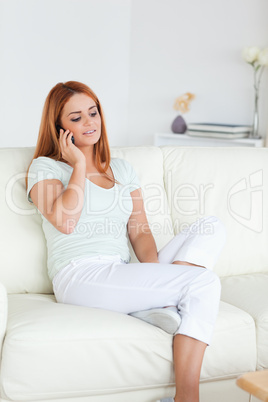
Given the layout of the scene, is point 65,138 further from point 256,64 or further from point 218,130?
point 256,64

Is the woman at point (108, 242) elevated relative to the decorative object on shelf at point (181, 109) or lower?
lower

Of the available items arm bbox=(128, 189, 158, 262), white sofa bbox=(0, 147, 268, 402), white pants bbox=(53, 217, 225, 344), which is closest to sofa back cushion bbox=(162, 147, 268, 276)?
white sofa bbox=(0, 147, 268, 402)

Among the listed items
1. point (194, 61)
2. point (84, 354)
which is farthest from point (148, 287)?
point (194, 61)

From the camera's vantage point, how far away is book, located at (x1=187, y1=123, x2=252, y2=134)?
4.50 m

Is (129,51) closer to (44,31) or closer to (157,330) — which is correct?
(44,31)

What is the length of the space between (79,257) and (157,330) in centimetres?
40

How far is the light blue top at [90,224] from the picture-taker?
2.09m

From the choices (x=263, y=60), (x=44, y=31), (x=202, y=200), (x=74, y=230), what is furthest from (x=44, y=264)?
(x=44, y=31)

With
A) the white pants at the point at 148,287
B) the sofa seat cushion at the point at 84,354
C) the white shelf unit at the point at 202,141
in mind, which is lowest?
the sofa seat cushion at the point at 84,354

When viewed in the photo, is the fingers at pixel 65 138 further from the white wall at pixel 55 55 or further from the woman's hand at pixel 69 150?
the white wall at pixel 55 55

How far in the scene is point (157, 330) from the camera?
1.83 metres

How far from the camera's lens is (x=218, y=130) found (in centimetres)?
459

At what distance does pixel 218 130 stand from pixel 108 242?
8.65 ft

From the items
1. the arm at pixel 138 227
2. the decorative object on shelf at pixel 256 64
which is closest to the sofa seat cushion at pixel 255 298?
the arm at pixel 138 227
